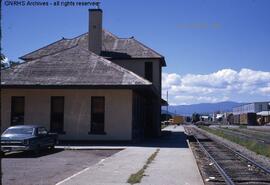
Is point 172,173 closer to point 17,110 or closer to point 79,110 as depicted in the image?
point 79,110

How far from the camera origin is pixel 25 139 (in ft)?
64.5

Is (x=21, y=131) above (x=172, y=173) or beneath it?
above

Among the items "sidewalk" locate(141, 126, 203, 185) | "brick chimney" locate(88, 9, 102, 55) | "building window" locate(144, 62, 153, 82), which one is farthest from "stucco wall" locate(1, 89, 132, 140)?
"building window" locate(144, 62, 153, 82)

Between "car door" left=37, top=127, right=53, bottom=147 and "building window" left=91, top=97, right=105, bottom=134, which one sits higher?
"building window" left=91, top=97, right=105, bottom=134

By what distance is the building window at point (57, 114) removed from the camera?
1107 inches

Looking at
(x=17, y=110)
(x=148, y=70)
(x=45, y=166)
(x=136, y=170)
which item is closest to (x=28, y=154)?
(x=45, y=166)

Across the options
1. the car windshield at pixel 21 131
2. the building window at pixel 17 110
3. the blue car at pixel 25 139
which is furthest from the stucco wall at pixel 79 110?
the car windshield at pixel 21 131

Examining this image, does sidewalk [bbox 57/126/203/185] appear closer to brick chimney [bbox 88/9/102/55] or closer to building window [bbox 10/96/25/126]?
building window [bbox 10/96/25/126]

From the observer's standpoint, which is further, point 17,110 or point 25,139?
point 17,110

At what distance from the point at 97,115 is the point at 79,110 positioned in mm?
1109

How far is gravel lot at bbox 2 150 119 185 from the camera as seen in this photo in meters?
12.4

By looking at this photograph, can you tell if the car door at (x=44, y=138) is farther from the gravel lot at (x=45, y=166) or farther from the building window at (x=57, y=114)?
the building window at (x=57, y=114)

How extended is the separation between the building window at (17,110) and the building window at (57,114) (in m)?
1.85

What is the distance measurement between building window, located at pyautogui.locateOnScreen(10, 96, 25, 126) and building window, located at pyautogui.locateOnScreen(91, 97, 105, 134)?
4312 mm
